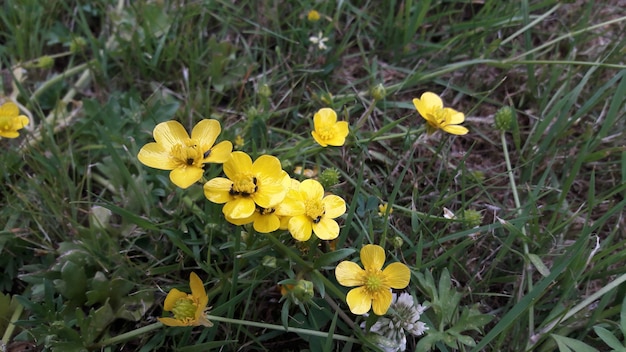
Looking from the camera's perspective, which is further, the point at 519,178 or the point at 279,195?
the point at 519,178

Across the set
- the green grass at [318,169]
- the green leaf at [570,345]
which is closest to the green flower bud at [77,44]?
the green grass at [318,169]

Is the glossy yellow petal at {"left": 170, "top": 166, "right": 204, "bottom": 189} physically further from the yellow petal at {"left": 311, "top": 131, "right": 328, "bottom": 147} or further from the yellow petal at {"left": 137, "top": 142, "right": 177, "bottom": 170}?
the yellow petal at {"left": 311, "top": 131, "right": 328, "bottom": 147}

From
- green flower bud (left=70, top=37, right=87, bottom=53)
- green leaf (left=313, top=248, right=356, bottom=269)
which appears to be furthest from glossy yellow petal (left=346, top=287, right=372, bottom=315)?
green flower bud (left=70, top=37, right=87, bottom=53)

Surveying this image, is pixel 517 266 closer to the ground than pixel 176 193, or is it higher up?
closer to the ground

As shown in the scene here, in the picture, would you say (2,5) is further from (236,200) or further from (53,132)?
(236,200)

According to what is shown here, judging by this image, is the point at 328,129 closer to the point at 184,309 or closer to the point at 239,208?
the point at 239,208

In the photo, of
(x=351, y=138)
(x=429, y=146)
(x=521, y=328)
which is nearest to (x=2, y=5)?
(x=351, y=138)
